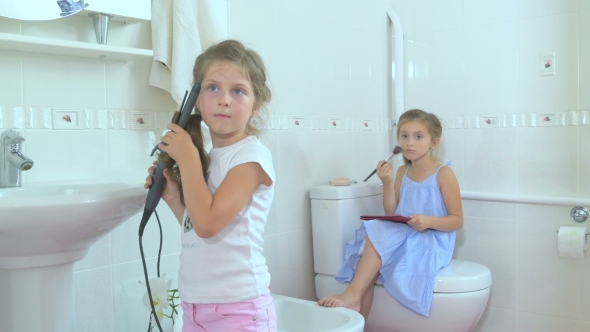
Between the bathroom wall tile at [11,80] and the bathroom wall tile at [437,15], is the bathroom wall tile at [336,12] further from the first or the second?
the bathroom wall tile at [11,80]

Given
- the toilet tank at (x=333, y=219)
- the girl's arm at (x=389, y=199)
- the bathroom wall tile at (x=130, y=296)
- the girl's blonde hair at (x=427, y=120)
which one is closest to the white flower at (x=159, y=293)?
the bathroom wall tile at (x=130, y=296)

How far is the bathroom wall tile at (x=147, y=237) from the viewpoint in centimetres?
161

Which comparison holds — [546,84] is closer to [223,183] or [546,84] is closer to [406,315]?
[406,315]

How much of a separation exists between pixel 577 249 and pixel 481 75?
76 cm

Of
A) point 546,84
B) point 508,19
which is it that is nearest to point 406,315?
point 546,84

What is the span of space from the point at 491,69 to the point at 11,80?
5.61ft

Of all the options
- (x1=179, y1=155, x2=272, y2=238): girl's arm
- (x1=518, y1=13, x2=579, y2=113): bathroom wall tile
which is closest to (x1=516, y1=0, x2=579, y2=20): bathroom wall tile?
(x1=518, y1=13, x2=579, y2=113): bathroom wall tile

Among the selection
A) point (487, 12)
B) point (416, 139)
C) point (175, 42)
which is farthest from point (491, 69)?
point (175, 42)

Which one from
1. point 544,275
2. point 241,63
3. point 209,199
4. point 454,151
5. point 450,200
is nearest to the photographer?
point 209,199

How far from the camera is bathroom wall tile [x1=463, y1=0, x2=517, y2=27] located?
2256 mm

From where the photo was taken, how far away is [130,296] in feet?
5.39

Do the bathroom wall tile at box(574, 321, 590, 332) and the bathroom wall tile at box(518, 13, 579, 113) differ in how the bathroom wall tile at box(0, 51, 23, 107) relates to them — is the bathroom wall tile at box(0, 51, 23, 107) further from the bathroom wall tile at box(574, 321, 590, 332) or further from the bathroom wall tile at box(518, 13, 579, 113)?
the bathroom wall tile at box(574, 321, 590, 332)

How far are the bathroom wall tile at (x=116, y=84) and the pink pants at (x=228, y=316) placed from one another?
698 mm

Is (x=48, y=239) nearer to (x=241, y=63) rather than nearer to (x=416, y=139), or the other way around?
(x=241, y=63)
